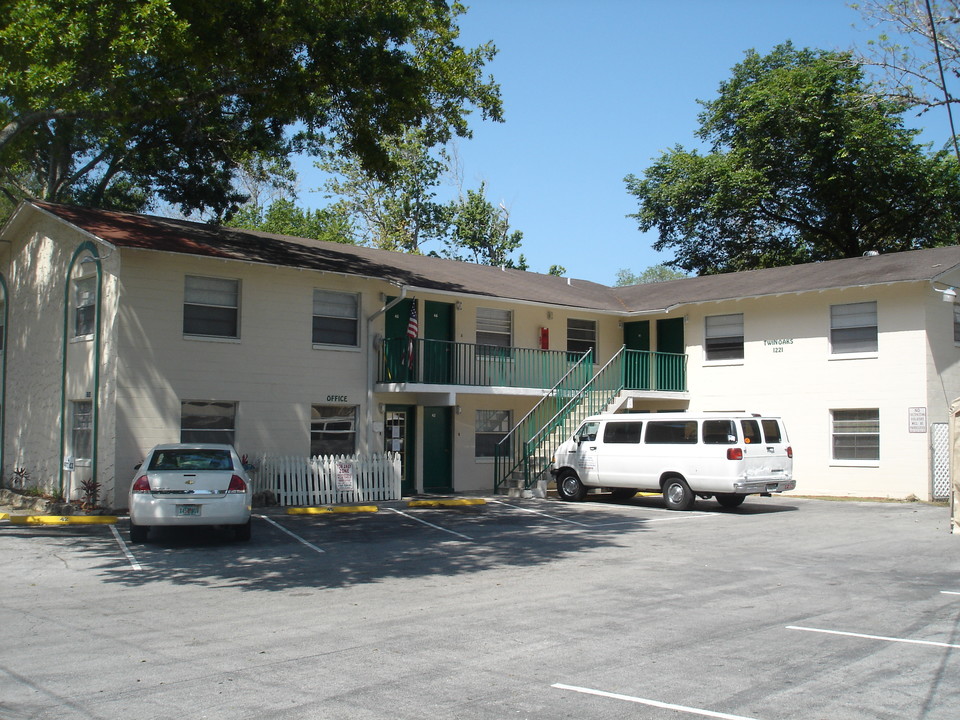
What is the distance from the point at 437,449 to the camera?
926 inches

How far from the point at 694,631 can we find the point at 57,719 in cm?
535

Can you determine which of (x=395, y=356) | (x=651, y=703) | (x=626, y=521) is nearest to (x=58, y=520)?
(x=395, y=356)

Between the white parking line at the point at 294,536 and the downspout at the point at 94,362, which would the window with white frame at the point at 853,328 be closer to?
the white parking line at the point at 294,536

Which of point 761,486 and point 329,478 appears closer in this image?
point 761,486

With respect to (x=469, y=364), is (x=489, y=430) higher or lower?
lower

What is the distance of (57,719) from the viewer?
5.88 meters

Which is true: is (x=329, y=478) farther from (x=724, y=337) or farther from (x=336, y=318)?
(x=724, y=337)

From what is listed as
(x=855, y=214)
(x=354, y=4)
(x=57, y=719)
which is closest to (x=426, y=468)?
(x=354, y=4)

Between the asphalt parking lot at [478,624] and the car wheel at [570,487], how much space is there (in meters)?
5.28

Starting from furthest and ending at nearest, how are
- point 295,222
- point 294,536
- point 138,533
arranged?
1. point 295,222
2. point 294,536
3. point 138,533

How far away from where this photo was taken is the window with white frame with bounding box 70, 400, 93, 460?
18906 mm

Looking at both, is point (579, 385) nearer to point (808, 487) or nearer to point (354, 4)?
point (808, 487)

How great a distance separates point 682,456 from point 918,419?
22.3 feet

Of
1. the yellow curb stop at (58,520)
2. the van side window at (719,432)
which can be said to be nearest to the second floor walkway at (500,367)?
the van side window at (719,432)
